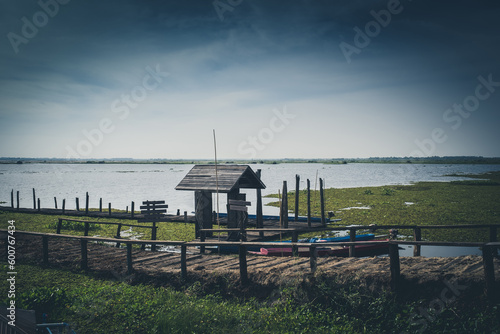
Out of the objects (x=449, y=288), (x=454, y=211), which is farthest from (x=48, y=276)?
(x=454, y=211)

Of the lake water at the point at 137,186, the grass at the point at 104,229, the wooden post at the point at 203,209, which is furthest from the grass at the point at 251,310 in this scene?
the grass at the point at 104,229

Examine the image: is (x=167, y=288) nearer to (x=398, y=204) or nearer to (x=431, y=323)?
(x=431, y=323)

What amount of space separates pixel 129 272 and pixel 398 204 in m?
29.9

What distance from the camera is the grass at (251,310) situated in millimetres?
7105

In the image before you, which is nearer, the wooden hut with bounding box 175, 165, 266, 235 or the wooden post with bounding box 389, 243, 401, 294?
the wooden post with bounding box 389, 243, 401, 294

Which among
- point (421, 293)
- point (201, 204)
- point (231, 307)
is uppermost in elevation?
point (201, 204)

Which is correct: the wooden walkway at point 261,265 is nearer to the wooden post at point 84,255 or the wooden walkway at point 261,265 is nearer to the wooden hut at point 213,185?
the wooden post at point 84,255

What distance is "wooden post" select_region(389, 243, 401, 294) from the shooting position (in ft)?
25.6

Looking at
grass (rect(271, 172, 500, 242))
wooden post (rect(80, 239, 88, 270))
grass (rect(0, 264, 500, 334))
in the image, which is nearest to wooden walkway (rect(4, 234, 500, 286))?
wooden post (rect(80, 239, 88, 270))

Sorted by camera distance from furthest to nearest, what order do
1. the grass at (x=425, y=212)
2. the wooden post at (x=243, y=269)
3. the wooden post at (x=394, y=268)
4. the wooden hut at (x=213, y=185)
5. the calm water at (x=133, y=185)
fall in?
1. the calm water at (x=133, y=185)
2. the grass at (x=425, y=212)
3. the wooden hut at (x=213, y=185)
4. the wooden post at (x=243, y=269)
5. the wooden post at (x=394, y=268)

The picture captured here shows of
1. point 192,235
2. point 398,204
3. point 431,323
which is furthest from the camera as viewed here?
point 398,204

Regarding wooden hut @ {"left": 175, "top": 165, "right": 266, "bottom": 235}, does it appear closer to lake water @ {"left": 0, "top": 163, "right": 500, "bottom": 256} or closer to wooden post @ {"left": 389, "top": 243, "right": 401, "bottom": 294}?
lake water @ {"left": 0, "top": 163, "right": 500, "bottom": 256}

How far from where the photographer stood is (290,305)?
8367 mm

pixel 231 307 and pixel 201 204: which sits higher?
pixel 201 204
